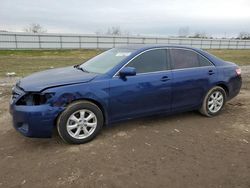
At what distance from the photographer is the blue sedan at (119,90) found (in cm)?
362

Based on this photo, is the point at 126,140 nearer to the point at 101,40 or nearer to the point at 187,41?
the point at 101,40

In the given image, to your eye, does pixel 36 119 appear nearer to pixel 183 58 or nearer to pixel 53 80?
pixel 53 80

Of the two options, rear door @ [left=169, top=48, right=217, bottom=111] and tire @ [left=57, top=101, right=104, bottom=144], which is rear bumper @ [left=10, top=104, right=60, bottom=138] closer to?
tire @ [left=57, top=101, right=104, bottom=144]

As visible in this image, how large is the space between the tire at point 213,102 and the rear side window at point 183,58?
691mm

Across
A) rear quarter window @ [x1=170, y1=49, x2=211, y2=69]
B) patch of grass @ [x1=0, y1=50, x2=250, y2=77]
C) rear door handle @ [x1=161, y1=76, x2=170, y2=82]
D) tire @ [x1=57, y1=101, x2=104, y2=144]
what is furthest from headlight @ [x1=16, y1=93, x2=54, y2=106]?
patch of grass @ [x1=0, y1=50, x2=250, y2=77]

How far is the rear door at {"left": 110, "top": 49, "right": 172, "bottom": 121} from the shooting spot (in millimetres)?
4062

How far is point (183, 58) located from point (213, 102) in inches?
46.6

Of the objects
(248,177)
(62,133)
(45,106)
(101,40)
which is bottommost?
(248,177)

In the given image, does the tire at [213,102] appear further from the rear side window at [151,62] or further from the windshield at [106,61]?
the windshield at [106,61]

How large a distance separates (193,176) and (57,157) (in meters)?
1.83

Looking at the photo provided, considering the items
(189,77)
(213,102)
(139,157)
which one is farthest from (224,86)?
(139,157)

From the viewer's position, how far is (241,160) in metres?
3.45

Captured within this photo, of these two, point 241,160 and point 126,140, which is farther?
point 126,140

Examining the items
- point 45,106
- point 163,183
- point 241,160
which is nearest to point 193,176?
point 163,183
